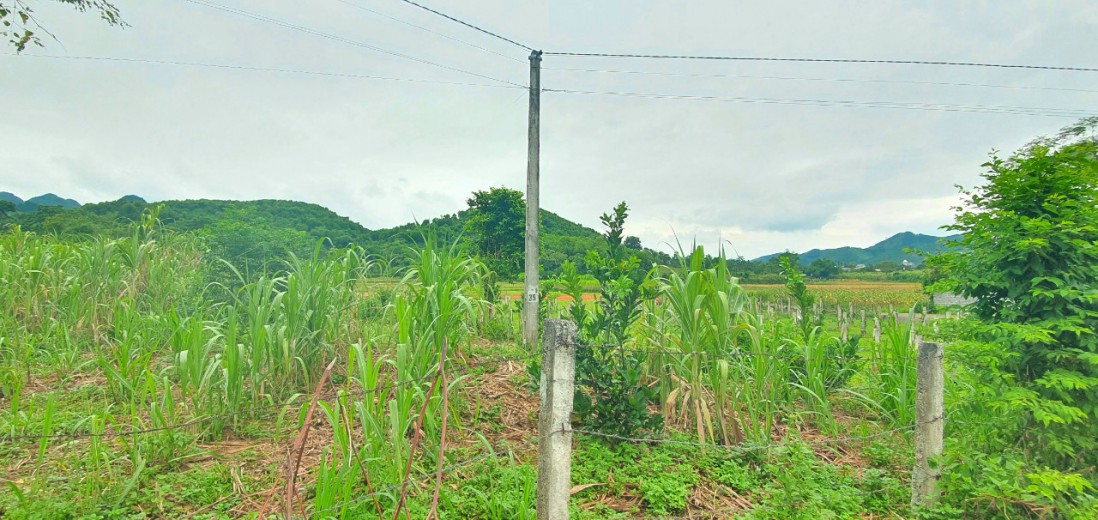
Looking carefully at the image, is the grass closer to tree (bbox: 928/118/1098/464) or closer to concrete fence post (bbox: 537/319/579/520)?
concrete fence post (bbox: 537/319/579/520)

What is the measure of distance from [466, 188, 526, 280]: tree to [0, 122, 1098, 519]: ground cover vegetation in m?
4.65

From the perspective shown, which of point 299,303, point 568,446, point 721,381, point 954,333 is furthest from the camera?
point 299,303

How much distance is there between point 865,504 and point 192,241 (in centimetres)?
914

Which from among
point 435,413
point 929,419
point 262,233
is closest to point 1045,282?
point 929,419

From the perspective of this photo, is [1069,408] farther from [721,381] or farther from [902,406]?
[721,381]

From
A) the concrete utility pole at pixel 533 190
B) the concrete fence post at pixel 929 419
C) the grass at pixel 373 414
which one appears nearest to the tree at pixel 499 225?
the concrete utility pole at pixel 533 190

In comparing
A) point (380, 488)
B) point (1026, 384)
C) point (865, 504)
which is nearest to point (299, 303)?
point (380, 488)

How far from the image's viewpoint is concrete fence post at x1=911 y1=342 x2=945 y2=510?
118 inches

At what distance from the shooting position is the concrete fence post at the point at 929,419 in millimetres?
3002

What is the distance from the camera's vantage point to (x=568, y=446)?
8.17ft

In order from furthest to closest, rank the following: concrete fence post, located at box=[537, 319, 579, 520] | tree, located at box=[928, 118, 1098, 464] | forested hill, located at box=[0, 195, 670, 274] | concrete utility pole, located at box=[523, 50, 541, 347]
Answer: concrete utility pole, located at box=[523, 50, 541, 347] → forested hill, located at box=[0, 195, 670, 274] → tree, located at box=[928, 118, 1098, 464] → concrete fence post, located at box=[537, 319, 579, 520]

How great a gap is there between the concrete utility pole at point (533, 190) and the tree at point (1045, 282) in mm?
4384

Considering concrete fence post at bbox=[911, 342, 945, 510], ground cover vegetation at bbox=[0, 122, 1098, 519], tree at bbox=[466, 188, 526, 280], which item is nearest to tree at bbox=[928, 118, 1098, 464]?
ground cover vegetation at bbox=[0, 122, 1098, 519]

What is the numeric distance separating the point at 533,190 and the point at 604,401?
12.2ft
